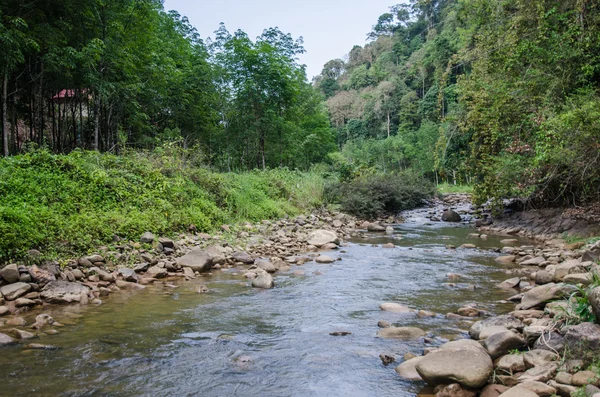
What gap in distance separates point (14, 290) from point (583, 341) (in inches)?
253

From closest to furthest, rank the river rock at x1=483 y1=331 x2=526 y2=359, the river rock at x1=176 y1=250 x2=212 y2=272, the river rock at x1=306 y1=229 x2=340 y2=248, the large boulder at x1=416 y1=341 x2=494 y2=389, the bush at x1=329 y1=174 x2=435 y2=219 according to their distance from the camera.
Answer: the large boulder at x1=416 y1=341 x2=494 y2=389 < the river rock at x1=483 y1=331 x2=526 y2=359 < the river rock at x1=176 y1=250 x2=212 y2=272 < the river rock at x1=306 y1=229 x2=340 y2=248 < the bush at x1=329 y1=174 x2=435 y2=219

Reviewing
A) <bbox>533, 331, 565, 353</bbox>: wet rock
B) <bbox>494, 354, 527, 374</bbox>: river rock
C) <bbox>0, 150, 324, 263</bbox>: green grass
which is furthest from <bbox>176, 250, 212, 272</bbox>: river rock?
<bbox>533, 331, 565, 353</bbox>: wet rock

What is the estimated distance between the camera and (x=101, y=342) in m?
4.12

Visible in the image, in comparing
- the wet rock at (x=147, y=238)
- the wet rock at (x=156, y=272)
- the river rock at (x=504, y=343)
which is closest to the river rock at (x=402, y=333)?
the river rock at (x=504, y=343)

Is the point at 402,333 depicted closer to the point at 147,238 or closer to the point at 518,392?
the point at 518,392

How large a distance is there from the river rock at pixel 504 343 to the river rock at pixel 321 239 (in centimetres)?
704

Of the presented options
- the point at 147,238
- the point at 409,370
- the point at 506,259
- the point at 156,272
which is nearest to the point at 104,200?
the point at 147,238

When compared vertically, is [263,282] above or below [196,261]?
below

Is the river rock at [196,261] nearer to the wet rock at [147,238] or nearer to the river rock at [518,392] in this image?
the wet rock at [147,238]

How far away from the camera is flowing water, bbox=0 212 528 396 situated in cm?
328

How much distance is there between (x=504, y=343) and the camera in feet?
11.7

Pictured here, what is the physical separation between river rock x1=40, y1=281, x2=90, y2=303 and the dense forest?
21.4 feet

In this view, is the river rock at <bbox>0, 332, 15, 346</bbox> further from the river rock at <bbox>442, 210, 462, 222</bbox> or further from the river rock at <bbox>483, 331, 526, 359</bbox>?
the river rock at <bbox>442, 210, 462, 222</bbox>

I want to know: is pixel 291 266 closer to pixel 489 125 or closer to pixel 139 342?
pixel 139 342
